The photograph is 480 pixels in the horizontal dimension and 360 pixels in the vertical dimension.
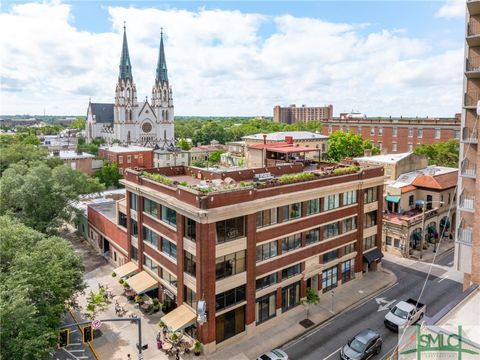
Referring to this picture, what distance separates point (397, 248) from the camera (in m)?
46.7

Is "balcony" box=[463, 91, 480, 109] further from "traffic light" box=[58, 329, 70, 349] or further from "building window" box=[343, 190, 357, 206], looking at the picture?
"traffic light" box=[58, 329, 70, 349]

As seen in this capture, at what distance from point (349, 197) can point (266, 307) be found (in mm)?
13811

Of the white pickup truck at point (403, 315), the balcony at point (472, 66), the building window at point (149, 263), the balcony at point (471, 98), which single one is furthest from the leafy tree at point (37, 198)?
the balcony at point (472, 66)

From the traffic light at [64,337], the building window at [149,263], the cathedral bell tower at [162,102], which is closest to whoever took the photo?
the traffic light at [64,337]

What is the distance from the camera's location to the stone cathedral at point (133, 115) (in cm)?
14850

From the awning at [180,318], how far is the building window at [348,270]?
1721 centimetres

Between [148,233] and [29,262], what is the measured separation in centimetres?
1213

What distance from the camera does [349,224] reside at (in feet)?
125

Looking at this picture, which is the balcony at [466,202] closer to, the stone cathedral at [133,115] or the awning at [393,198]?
the awning at [393,198]

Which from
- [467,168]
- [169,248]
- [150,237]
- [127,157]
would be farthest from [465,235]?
[127,157]

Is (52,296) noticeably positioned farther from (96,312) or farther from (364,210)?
(364,210)

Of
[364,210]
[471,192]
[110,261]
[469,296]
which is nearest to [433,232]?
[364,210]

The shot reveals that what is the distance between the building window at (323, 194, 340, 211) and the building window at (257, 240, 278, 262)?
6.89 metres

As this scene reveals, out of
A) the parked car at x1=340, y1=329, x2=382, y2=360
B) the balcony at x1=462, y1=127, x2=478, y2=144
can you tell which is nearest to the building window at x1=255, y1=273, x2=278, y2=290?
the parked car at x1=340, y1=329, x2=382, y2=360
